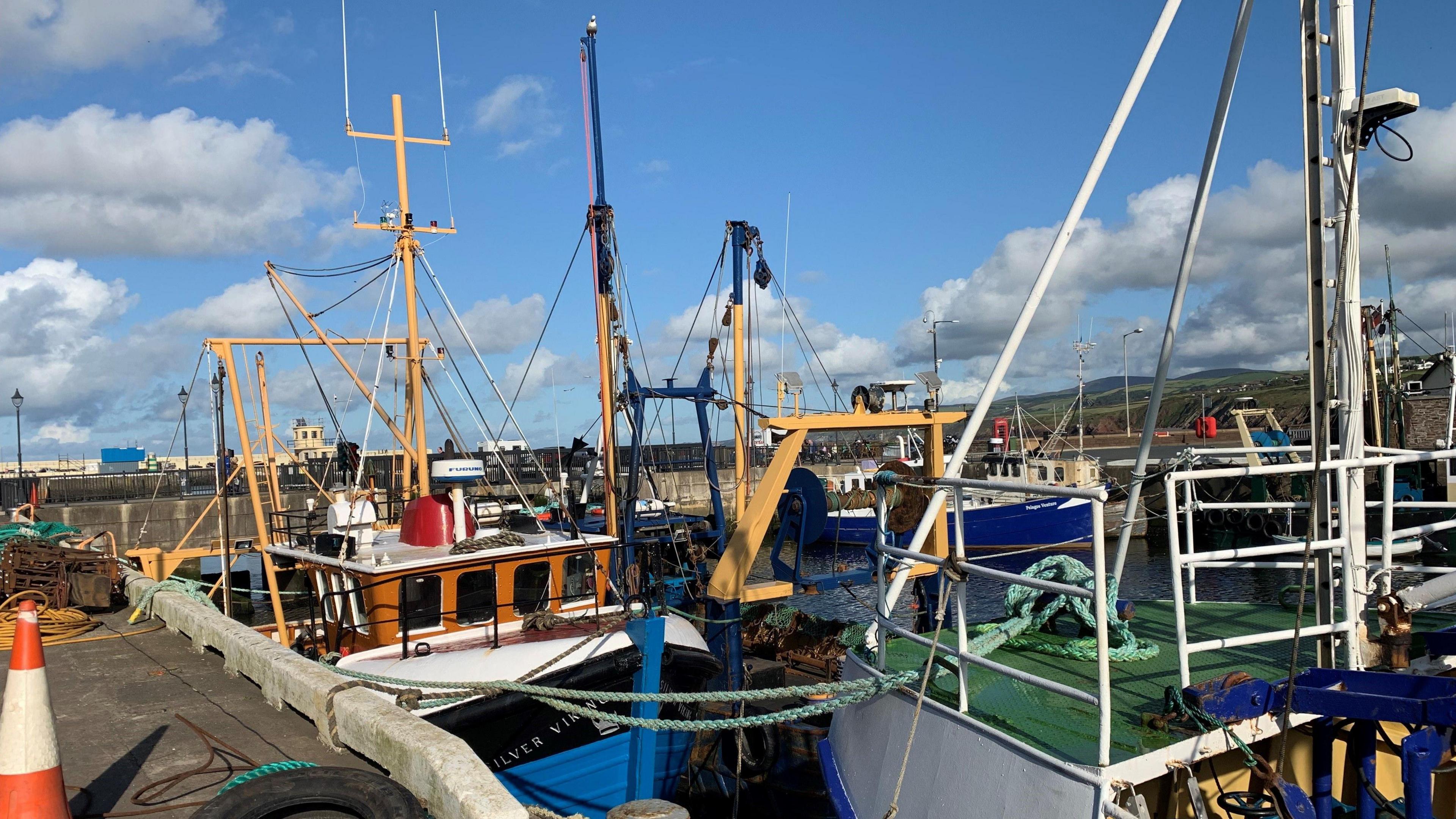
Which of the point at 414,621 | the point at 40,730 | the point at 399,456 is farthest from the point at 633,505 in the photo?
the point at 399,456

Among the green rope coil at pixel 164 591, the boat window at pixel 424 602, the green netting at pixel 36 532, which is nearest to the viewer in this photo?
the boat window at pixel 424 602

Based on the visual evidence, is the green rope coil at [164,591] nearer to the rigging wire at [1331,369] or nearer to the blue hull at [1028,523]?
the rigging wire at [1331,369]

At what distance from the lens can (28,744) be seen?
4.34m

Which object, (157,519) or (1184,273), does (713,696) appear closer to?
(1184,273)

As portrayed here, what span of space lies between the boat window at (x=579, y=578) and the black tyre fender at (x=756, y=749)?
7.39ft

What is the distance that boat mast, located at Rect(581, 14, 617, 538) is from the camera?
14.4 meters

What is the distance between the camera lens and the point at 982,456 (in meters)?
38.1

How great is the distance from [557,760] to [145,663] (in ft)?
14.4

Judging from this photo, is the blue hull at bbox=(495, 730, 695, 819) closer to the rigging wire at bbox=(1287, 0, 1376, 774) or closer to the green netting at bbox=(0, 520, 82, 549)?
the rigging wire at bbox=(1287, 0, 1376, 774)

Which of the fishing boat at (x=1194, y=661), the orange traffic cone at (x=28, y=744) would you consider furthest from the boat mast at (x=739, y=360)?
the orange traffic cone at (x=28, y=744)

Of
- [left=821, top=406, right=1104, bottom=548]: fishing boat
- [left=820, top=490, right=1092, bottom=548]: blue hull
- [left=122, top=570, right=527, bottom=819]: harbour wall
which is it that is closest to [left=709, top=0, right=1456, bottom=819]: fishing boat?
[left=122, top=570, right=527, bottom=819]: harbour wall

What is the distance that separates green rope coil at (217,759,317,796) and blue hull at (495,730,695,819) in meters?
2.94

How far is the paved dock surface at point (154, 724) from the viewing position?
5625 mm

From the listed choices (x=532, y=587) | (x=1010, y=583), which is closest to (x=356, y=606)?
(x=532, y=587)
